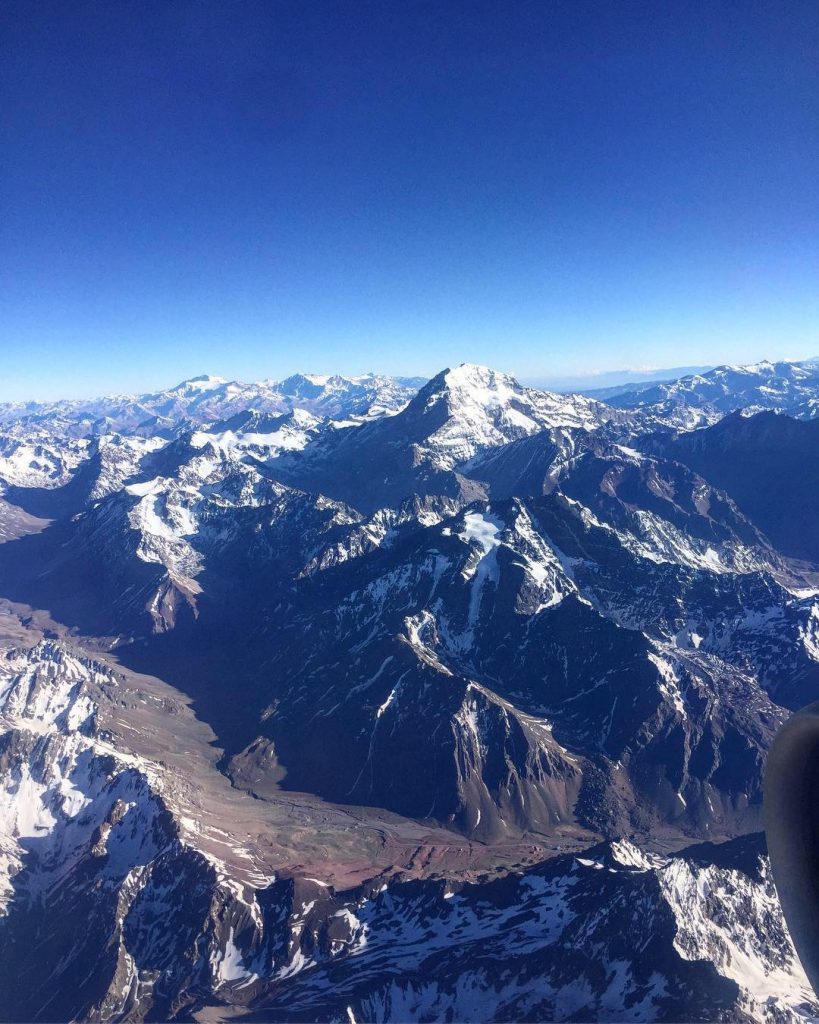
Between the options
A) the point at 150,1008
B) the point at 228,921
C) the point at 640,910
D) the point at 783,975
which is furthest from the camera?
the point at 228,921

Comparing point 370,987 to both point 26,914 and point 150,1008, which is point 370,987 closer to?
point 150,1008

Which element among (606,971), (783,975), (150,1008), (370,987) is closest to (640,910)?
(606,971)

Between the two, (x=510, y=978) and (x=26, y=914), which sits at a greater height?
(x=510, y=978)

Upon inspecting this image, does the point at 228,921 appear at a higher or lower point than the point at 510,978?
lower

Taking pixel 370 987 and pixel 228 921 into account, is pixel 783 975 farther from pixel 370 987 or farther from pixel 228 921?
pixel 228 921

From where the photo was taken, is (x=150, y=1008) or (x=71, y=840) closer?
(x=150, y=1008)

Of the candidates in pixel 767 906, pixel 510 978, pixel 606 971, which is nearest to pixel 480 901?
pixel 510 978

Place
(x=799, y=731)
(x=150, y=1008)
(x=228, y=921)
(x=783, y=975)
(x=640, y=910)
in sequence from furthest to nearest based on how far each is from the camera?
(x=228, y=921) < (x=150, y=1008) < (x=640, y=910) < (x=783, y=975) < (x=799, y=731)

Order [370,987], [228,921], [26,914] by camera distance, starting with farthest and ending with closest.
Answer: [26,914]
[228,921]
[370,987]

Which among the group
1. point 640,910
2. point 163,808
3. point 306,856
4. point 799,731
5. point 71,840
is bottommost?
point 306,856
